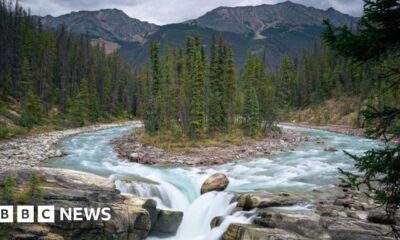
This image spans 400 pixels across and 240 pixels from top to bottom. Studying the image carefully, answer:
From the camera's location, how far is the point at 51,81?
80.1 m

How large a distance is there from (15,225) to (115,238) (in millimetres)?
4913

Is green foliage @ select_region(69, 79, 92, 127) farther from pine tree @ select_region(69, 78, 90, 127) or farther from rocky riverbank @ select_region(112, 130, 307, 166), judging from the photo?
rocky riverbank @ select_region(112, 130, 307, 166)

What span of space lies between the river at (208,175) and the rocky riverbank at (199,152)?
155cm

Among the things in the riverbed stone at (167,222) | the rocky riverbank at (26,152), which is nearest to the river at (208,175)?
the riverbed stone at (167,222)

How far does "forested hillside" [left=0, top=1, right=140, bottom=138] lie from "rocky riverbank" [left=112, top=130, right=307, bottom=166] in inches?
661

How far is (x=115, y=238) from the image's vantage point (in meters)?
18.6

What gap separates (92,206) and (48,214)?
2319 millimetres

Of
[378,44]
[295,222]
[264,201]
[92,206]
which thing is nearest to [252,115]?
[264,201]

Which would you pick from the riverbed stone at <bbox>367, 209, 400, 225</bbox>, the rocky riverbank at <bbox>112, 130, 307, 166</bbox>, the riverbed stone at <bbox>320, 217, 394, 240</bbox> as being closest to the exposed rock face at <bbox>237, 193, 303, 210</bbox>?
the riverbed stone at <bbox>320, 217, 394, 240</bbox>

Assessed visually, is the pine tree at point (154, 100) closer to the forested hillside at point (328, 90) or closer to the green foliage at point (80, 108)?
the green foliage at point (80, 108)

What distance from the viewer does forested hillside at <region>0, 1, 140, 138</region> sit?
203 ft

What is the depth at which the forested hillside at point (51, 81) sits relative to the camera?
6175 centimetres

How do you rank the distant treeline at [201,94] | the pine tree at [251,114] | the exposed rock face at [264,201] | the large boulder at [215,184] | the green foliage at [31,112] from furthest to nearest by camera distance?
1. the green foliage at [31,112]
2. the pine tree at [251,114]
3. the distant treeline at [201,94]
4. the large boulder at [215,184]
5. the exposed rock face at [264,201]

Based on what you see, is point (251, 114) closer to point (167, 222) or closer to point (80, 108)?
point (167, 222)
